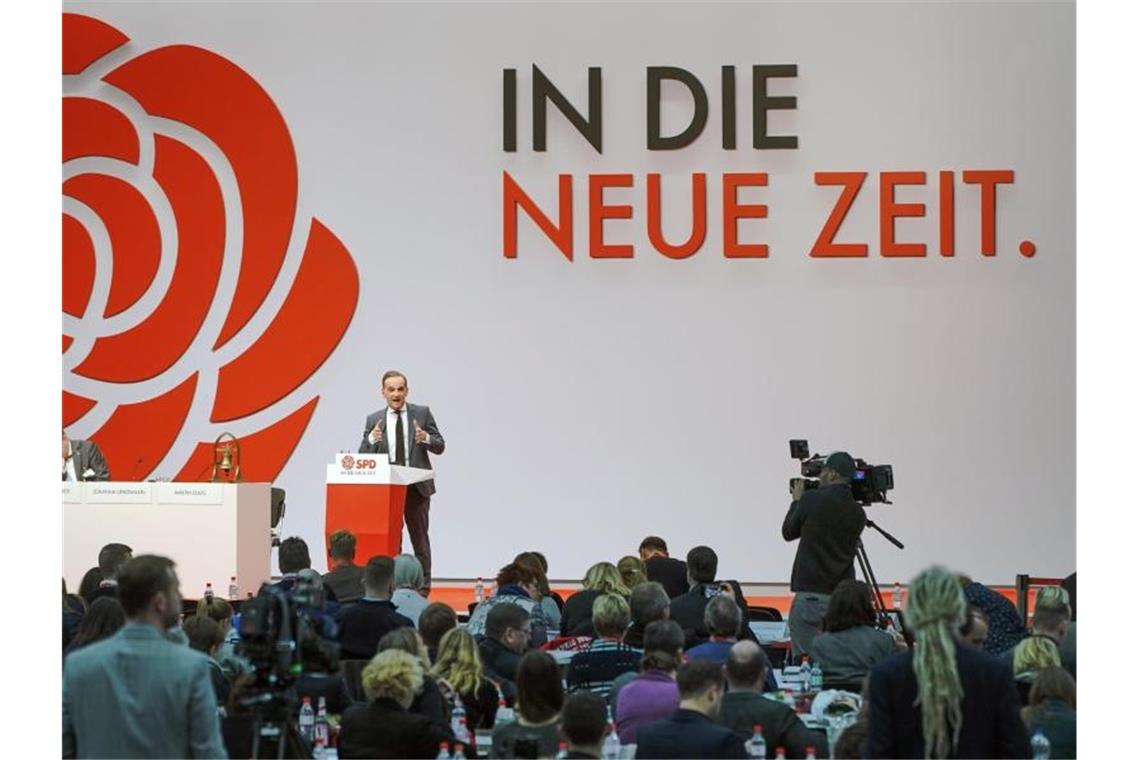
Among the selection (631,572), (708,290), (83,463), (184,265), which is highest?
(184,265)

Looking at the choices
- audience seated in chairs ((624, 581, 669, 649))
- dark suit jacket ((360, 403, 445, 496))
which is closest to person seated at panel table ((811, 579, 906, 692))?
→ audience seated in chairs ((624, 581, 669, 649))

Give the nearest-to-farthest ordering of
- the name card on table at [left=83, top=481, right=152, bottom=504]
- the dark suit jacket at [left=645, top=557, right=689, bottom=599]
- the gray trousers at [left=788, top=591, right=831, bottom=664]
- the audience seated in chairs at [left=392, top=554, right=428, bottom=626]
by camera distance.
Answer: the audience seated in chairs at [left=392, top=554, right=428, bottom=626]
the gray trousers at [left=788, top=591, right=831, bottom=664]
the dark suit jacket at [left=645, top=557, right=689, bottom=599]
the name card on table at [left=83, top=481, right=152, bottom=504]

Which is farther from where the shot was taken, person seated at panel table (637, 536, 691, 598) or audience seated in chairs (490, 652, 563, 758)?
person seated at panel table (637, 536, 691, 598)

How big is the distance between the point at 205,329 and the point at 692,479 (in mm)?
4029

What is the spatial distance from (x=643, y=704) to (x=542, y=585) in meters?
2.94

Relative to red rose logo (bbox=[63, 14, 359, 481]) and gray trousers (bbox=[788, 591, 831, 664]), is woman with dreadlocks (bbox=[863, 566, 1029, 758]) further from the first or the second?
red rose logo (bbox=[63, 14, 359, 481])

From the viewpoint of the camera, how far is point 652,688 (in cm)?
527

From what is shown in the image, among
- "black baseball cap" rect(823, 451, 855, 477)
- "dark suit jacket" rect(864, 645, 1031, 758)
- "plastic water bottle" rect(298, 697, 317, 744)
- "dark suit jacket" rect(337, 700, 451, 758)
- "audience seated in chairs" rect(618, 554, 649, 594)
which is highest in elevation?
"black baseball cap" rect(823, 451, 855, 477)

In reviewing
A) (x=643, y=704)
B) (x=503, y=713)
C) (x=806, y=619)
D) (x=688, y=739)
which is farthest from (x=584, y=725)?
(x=806, y=619)

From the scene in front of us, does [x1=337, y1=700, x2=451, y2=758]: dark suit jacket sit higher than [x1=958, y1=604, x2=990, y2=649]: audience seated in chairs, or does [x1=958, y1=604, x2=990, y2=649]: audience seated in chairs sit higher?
[x1=958, y1=604, x2=990, y2=649]: audience seated in chairs

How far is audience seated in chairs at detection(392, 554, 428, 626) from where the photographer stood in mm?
7693

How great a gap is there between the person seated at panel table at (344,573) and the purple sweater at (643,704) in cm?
299

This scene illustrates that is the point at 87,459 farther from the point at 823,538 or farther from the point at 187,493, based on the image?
the point at 823,538

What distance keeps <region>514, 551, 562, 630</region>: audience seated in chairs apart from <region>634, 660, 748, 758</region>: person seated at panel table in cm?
356
